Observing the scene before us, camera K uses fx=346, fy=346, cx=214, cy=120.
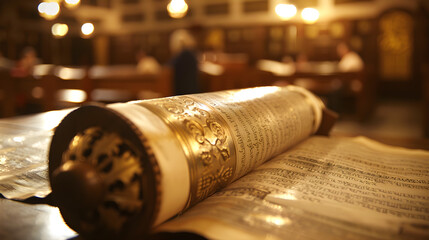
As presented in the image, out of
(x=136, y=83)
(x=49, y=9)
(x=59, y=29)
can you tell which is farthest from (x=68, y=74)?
(x=59, y=29)

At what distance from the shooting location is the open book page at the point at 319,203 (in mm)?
526

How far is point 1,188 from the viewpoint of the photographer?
720 millimetres

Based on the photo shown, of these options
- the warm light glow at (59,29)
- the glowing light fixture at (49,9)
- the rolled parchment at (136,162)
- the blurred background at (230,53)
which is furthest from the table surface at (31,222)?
the warm light glow at (59,29)

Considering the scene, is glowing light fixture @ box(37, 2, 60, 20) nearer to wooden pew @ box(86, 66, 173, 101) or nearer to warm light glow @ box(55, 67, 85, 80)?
warm light glow @ box(55, 67, 85, 80)

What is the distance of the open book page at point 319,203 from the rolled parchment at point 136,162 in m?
0.05

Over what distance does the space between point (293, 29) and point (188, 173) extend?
11.7 m

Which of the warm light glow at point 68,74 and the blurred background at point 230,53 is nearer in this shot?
the warm light glow at point 68,74

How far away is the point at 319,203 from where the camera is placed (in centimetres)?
63

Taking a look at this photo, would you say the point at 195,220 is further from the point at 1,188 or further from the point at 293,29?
the point at 293,29

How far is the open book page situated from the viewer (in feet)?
1.73

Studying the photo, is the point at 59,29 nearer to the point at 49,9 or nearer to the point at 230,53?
the point at 49,9

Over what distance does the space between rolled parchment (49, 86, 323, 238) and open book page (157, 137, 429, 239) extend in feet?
0.17

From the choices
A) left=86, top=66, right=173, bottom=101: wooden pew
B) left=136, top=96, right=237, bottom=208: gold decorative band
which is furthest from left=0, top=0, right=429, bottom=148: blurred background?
left=136, top=96, right=237, bottom=208: gold decorative band

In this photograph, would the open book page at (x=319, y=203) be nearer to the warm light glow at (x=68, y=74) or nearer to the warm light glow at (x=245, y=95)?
the warm light glow at (x=245, y=95)
